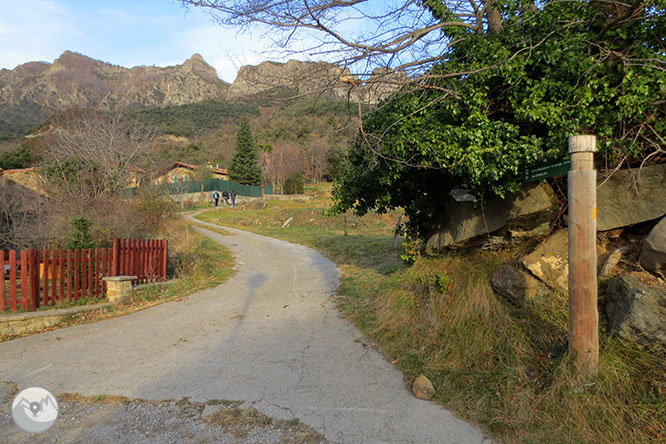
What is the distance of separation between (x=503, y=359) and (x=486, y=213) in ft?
7.44

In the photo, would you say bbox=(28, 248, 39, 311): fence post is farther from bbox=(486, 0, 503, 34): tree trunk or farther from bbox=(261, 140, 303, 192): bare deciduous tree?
bbox=(261, 140, 303, 192): bare deciduous tree

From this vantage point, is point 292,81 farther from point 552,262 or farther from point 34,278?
point 34,278

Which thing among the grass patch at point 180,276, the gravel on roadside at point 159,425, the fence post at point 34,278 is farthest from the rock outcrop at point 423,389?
the fence post at point 34,278

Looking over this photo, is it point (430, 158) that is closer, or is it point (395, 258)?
point (430, 158)

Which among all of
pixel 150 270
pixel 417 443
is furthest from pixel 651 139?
pixel 150 270

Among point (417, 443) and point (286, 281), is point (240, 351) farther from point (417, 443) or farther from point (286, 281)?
point (286, 281)

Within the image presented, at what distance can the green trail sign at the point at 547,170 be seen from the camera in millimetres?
3777

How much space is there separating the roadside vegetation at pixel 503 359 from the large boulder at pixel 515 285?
103 mm

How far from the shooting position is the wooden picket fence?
7129 mm

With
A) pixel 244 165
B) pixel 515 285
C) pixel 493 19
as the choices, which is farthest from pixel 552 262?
pixel 244 165

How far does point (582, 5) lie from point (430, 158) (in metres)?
2.51

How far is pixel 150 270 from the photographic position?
9883 mm
